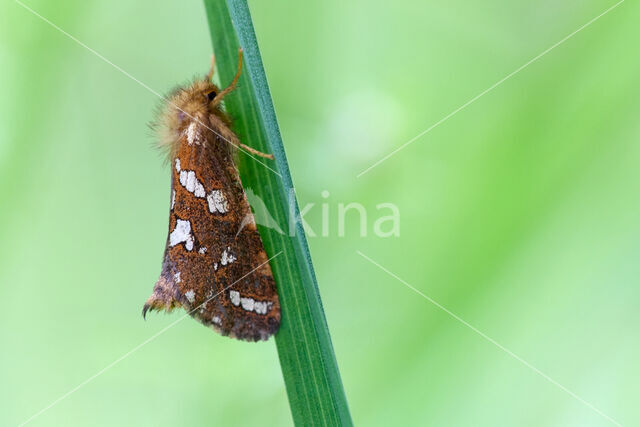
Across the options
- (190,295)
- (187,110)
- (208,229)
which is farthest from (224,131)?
(190,295)

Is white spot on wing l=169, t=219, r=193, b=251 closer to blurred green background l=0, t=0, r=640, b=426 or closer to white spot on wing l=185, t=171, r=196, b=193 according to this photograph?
white spot on wing l=185, t=171, r=196, b=193

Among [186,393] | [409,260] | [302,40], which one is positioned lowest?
[186,393]

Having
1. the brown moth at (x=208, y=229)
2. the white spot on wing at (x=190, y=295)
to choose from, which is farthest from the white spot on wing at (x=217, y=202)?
the white spot on wing at (x=190, y=295)

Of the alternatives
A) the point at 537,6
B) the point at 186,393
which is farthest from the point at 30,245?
the point at 537,6

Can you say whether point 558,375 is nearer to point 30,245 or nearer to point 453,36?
point 453,36

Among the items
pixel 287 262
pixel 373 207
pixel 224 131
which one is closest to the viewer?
pixel 287 262

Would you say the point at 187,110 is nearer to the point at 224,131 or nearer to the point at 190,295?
the point at 224,131
